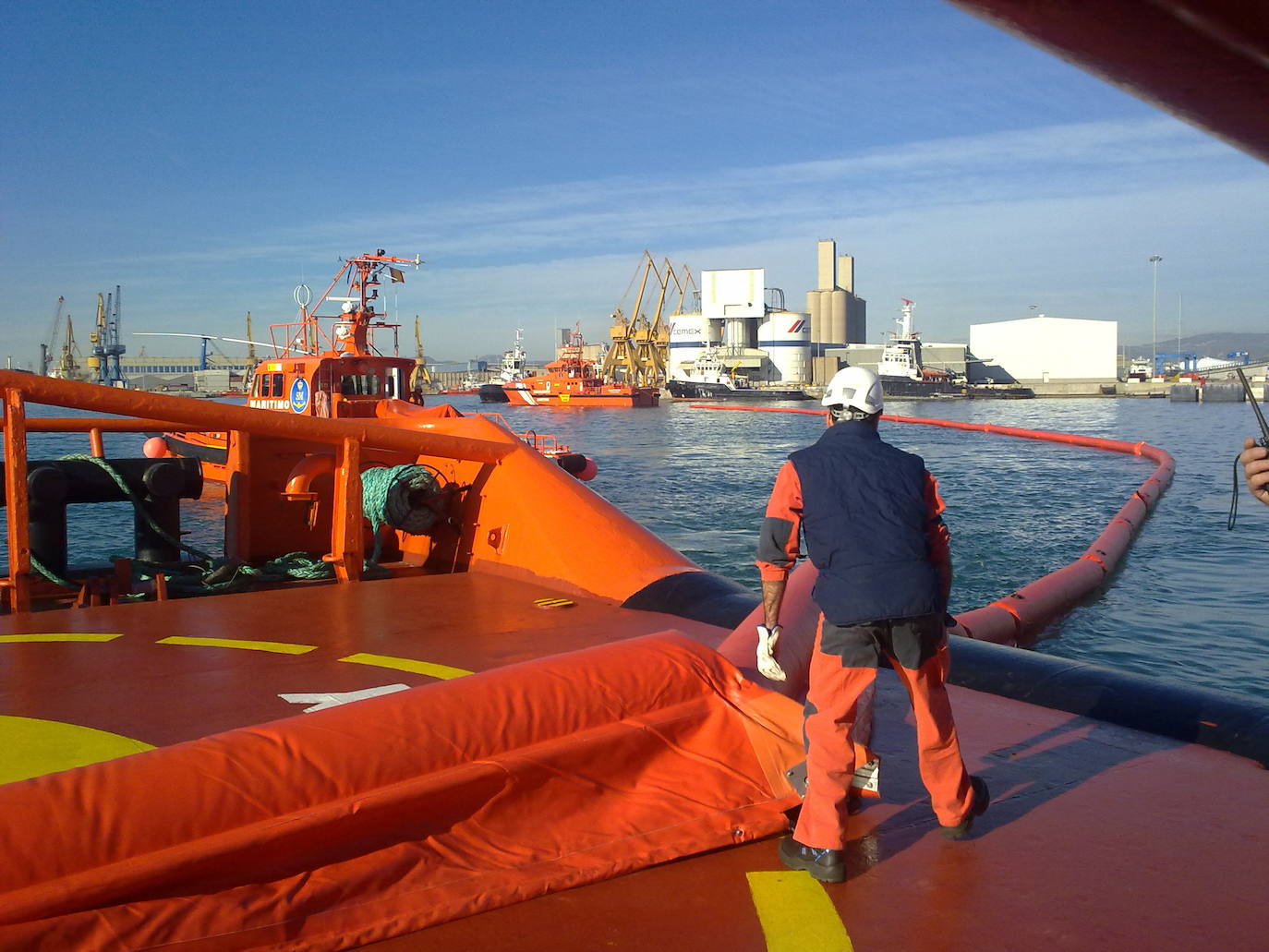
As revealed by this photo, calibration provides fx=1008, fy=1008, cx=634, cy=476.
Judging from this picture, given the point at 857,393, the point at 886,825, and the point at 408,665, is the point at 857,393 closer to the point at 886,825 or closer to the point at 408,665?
the point at 886,825

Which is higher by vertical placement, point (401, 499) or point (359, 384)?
point (359, 384)

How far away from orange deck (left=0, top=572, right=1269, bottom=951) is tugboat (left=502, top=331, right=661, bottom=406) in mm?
66281

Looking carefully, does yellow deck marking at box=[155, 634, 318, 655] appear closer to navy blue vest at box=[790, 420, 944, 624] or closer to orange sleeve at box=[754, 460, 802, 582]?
orange sleeve at box=[754, 460, 802, 582]

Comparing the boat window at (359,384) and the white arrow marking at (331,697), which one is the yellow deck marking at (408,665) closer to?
the white arrow marking at (331,697)

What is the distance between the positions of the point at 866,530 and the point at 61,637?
4500mm

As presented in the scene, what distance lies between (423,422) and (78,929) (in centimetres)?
668

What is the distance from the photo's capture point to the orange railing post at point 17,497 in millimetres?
5477

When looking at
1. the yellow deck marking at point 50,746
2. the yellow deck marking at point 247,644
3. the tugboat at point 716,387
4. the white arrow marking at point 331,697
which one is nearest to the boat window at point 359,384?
the yellow deck marking at point 247,644

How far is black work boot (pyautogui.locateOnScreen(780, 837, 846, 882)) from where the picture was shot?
112 inches

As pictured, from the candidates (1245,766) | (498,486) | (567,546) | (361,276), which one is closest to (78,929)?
(1245,766)

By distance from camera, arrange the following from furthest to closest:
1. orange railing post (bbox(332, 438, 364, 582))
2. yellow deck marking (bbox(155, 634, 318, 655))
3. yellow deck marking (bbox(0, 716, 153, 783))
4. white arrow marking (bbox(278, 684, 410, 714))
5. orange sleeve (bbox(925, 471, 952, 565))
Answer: orange railing post (bbox(332, 438, 364, 582)), yellow deck marking (bbox(155, 634, 318, 655)), white arrow marking (bbox(278, 684, 410, 714)), yellow deck marking (bbox(0, 716, 153, 783)), orange sleeve (bbox(925, 471, 952, 565))

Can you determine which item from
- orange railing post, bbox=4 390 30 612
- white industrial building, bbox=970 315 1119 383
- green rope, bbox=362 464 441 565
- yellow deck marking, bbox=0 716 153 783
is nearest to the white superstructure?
white industrial building, bbox=970 315 1119 383

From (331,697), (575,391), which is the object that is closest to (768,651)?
(331,697)

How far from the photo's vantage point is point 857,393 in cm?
299
